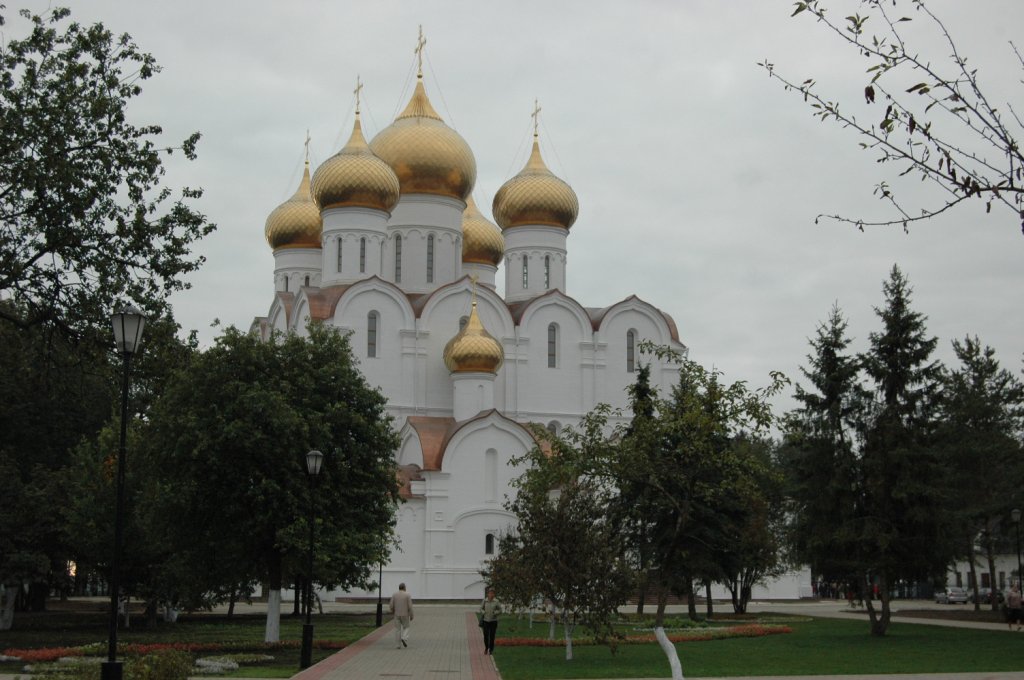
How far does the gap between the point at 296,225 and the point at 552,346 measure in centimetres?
A: 1369

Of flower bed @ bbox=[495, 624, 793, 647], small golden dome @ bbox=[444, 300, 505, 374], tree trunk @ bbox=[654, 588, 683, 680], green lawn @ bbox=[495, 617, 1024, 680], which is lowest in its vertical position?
green lawn @ bbox=[495, 617, 1024, 680]

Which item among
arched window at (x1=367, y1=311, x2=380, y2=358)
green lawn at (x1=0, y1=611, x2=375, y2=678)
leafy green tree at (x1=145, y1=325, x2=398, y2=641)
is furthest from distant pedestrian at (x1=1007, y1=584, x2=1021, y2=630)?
arched window at (x1=367, y1=311, x2=380, y2=358)

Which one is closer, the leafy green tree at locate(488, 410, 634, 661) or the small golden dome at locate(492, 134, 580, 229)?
the leafy green tree at locate(488, 410, 634, 661)

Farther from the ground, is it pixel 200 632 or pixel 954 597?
pixel 954 597

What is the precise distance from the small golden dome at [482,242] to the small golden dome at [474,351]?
773 centimetres

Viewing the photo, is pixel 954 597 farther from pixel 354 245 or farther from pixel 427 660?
pixel 427 660

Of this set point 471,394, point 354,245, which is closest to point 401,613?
point 471,394

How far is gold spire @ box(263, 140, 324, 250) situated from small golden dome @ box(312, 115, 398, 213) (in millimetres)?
5327

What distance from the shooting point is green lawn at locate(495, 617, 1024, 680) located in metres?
18.7

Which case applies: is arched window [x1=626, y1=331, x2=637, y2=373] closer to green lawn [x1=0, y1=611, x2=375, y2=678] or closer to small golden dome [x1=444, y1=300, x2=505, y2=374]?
small golden dome [x1=444, y1=300, x2=505, y2=374]

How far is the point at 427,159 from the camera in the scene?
50.8 meters

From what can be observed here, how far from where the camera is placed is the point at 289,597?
45.8 m

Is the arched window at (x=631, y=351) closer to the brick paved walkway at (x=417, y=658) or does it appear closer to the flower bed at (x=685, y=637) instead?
the brick paved walkway at (x=417, y=658)

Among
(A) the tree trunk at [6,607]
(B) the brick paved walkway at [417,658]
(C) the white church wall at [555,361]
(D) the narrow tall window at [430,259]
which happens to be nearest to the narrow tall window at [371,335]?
(D) the narrow tall window at [430,259]
